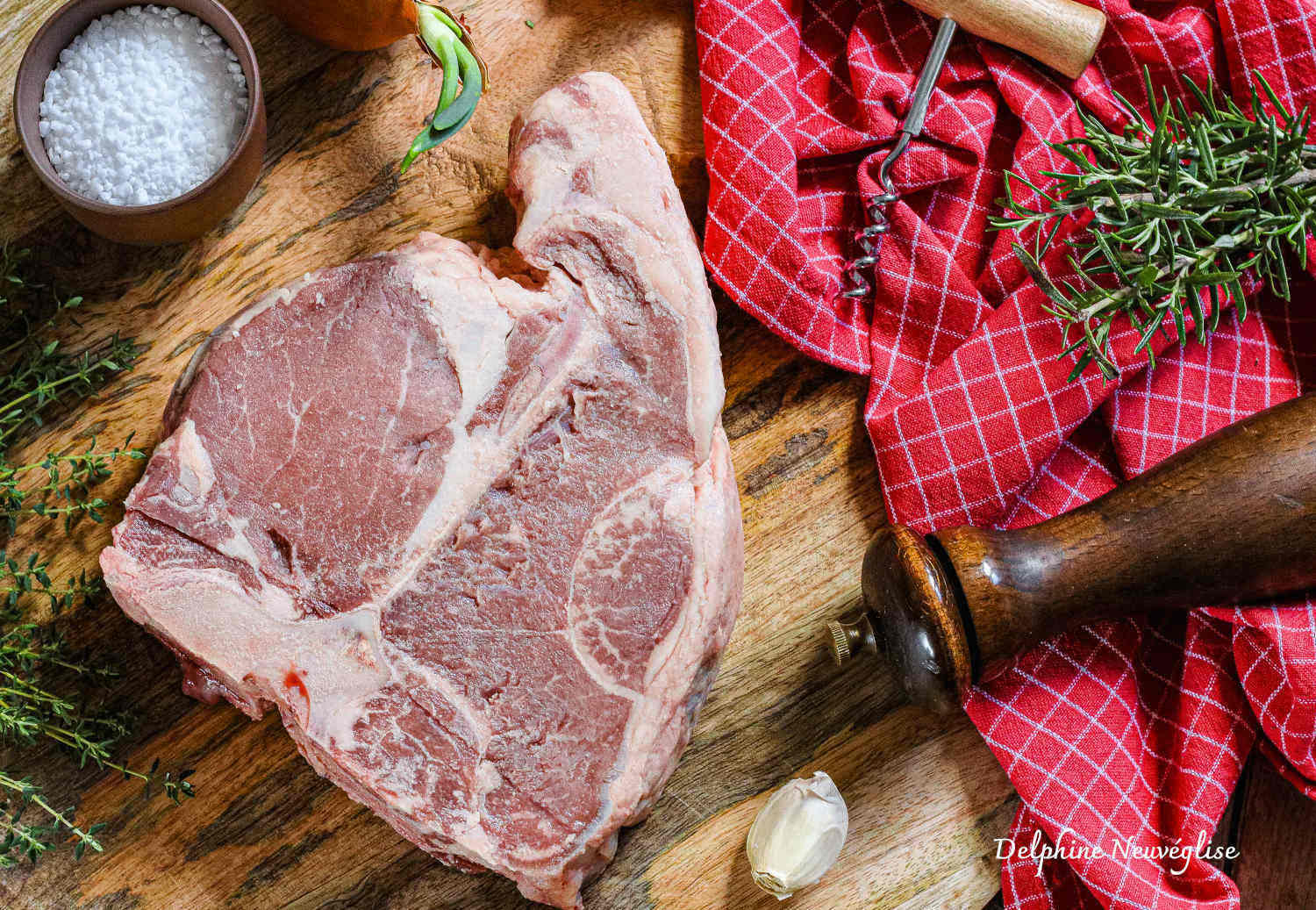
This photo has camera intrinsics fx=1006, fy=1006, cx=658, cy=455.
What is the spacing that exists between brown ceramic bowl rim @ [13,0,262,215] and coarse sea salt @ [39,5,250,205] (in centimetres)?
3

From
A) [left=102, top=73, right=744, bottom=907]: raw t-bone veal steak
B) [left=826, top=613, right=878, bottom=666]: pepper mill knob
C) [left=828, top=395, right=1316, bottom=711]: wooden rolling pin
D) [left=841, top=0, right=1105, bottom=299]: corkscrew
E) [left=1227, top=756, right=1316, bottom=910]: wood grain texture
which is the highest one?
[left=841, top=0, right=1105, bottom=299]: corkscrew

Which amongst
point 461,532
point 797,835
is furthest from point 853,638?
point 461,532

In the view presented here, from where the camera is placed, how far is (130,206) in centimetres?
184

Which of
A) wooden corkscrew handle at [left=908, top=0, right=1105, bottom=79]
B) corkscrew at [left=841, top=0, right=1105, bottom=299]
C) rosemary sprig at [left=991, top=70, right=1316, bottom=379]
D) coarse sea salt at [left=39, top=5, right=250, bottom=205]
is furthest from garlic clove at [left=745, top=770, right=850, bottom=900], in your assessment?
coarse sea salt at [left=39, top=5, right=250, bottom=205]

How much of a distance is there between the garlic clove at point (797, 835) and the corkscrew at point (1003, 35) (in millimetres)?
1119

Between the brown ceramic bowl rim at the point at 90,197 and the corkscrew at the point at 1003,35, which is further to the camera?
the corkscrew at the point at 1003,35

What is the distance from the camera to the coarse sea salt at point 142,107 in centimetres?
187

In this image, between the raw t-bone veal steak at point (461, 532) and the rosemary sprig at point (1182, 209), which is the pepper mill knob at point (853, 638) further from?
the rosemary sprig at point (1182, 209)

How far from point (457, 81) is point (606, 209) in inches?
13.9

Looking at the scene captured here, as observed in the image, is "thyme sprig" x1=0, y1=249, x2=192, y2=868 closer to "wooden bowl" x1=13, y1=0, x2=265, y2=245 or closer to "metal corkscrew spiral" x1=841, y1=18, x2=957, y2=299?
"wooden bowl" x1=13, y1=0, x2=265, y2=245

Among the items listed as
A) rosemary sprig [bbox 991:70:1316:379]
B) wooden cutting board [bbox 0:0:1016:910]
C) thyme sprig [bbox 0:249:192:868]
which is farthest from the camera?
wooden cutting board [bbox 0:0:1016:910]

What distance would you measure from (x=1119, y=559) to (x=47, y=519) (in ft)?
7.00

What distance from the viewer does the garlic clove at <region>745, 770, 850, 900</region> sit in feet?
6.72

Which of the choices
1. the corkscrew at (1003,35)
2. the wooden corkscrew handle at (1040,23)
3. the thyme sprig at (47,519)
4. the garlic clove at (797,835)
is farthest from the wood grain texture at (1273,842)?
the thyme sprig at (47,519)
